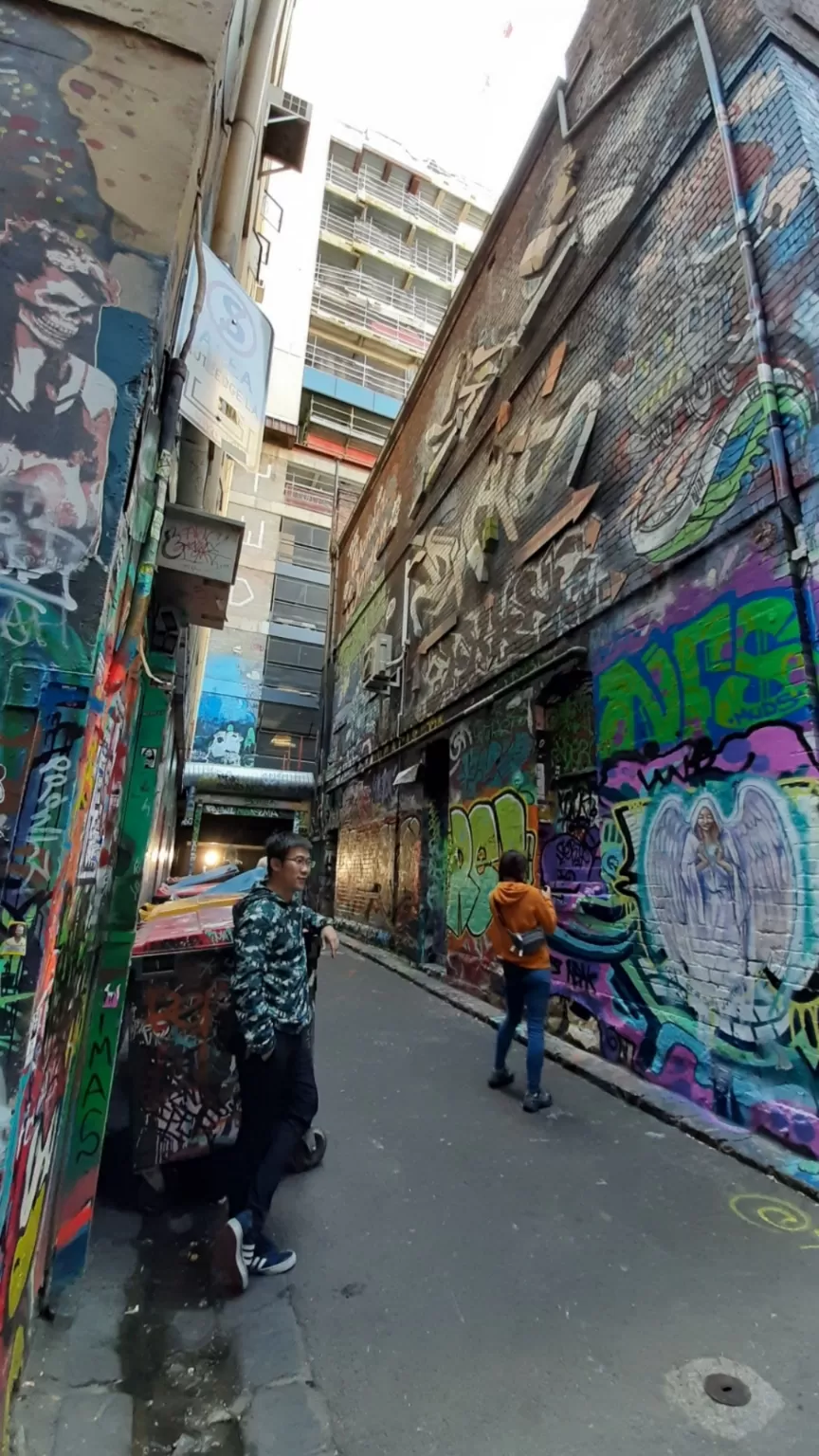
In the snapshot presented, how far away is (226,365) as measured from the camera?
3398 mm

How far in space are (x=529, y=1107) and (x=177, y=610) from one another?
13.4 feet

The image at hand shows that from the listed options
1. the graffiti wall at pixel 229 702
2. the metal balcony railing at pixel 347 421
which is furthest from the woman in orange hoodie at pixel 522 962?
the metal balcony railing at pixel 347 421

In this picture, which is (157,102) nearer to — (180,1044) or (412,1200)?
(180,1044)

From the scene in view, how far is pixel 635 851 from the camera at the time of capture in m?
5.44

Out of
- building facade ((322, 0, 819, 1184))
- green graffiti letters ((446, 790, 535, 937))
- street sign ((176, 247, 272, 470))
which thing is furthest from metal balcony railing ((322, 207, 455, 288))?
street sign ((176, 247, 272, 470))

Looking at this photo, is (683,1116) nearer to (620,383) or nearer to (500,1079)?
(500,1079)

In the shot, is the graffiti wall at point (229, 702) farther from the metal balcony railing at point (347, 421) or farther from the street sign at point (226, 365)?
the street sign at point (226, 365)

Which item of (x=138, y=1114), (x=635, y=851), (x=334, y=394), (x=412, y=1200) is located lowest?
(x=412, y=1200)

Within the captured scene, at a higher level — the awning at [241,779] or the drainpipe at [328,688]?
the drainpipe at [328,688]

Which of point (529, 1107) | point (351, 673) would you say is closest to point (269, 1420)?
point (529, 1107)

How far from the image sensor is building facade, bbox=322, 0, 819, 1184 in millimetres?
4273

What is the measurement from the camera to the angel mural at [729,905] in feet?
13.5

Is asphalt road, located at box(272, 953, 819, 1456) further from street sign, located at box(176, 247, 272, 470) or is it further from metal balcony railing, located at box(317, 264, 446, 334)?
metal balcony railing, located at box(317, 264, 446, 334)

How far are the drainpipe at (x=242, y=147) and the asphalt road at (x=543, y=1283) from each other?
235 inches
